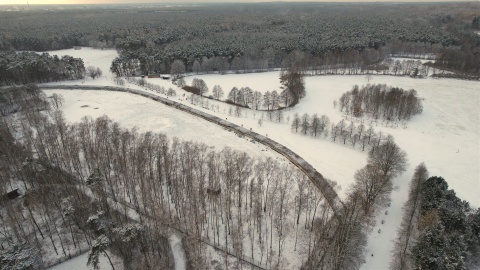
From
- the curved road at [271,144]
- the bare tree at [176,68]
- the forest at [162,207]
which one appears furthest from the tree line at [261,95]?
the forest at [162,207]

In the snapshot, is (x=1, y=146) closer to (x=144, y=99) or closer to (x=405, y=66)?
(x=144, y=99)

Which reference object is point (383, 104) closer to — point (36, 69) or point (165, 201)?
point (165, 201)

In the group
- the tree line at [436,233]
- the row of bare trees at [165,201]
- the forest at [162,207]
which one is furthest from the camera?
the row of bare trees at [165,201]

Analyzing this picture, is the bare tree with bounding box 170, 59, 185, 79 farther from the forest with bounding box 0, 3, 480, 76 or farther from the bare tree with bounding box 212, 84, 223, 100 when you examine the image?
the bare tree with bounding box 212, 84, 223, 100

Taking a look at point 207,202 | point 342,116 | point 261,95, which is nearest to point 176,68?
point 261,95

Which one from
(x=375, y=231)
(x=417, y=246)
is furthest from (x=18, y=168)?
(x=417, y=246)

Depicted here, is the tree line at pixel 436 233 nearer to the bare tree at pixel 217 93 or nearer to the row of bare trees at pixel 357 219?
the row of bare trees at pixel 357 219

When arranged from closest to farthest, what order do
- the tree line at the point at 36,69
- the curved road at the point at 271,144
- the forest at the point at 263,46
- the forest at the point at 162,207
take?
1. the forest at the point at 162,207
2. the curved road at the point at 271,144
3. the tree line at the point at 36,69
4. the forest at the point at 263,46

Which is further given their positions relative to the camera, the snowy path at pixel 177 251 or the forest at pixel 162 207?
the snowy path at pixel 177 251
